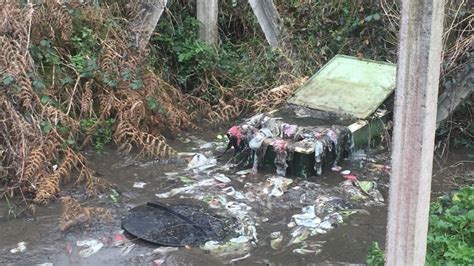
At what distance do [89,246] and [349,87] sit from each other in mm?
3322

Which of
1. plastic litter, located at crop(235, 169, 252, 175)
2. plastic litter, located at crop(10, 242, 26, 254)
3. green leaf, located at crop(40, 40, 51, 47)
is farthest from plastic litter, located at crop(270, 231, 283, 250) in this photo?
green leaf, located at crop(40, 40, 51, 47)

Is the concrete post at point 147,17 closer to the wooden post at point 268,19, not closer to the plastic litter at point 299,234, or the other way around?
the wooden post at point 268,19

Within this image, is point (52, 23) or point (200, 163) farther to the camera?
point (52, 23)

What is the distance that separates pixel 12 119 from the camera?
532 cm

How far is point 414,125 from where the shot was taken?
2396mm

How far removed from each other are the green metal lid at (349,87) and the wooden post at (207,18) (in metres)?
1.61

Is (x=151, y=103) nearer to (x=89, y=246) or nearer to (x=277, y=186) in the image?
(x=277, y=186)

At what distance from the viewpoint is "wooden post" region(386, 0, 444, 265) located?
232cm

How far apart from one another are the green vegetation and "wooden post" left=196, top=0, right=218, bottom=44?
4314mm

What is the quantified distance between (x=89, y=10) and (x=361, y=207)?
3.65m

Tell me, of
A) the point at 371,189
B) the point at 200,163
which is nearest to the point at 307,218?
the point at 371,189

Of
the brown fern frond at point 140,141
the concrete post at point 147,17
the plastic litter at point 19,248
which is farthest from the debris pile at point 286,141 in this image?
the plastic litter at point 19,248

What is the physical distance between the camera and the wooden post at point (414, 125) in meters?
2.32

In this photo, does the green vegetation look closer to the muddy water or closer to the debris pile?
the muddy water
